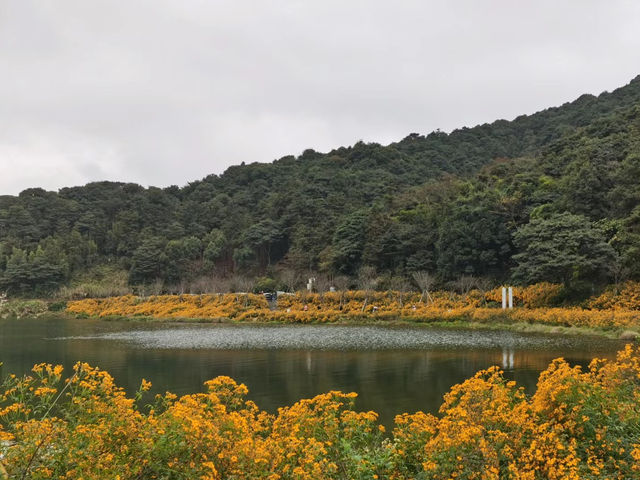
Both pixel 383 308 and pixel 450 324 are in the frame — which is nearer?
pixel 450 324

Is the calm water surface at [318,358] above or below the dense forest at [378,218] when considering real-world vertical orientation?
below

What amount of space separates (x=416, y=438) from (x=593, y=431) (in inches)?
84.1

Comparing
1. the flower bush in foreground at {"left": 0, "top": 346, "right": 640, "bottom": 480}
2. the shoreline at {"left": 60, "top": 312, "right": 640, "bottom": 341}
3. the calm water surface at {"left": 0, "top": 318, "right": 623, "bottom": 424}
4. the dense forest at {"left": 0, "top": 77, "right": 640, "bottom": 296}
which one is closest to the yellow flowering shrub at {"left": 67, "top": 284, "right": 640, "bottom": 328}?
the shoreline at {"left": 60, "top": 312, "right": 640, "bottom": 341}

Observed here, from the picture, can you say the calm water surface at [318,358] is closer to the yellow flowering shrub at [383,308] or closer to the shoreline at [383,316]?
the shoreline at [383,316]

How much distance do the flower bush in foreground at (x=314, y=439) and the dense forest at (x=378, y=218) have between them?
89.7ft

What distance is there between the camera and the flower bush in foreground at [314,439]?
4.40 m

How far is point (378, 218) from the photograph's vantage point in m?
49.8

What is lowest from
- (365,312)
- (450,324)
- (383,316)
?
(450,324)

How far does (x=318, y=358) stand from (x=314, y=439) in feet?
49.7

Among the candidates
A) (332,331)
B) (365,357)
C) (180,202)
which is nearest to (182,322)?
(332,331)

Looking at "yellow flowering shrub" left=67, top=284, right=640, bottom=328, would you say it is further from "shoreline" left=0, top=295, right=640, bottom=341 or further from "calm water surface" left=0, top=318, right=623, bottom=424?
"calm water surface" left=0, top=318, right=623, bottom=424

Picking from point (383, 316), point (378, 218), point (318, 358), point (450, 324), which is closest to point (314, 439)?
point (318, 358)

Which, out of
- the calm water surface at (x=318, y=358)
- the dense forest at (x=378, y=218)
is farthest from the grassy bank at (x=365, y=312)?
the dense forest at (x=378, y=218)

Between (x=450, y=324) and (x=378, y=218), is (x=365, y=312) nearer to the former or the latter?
(x=450, y=324)
